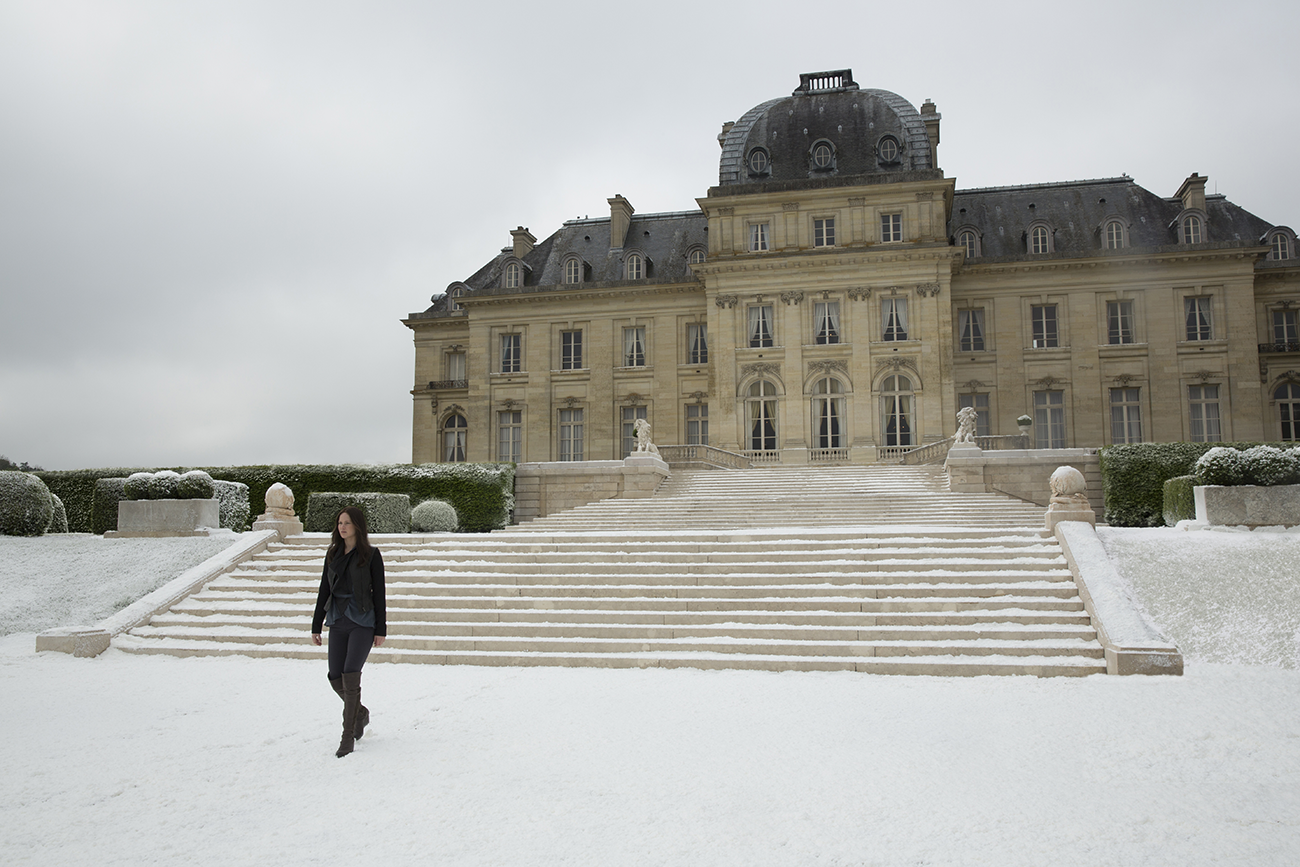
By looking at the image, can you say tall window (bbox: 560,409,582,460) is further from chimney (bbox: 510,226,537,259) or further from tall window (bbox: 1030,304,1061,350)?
tall window (bbox: 1030,304,1061,350)

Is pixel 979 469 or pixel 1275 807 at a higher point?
pixel 979 469

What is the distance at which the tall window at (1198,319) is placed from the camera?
33.8m

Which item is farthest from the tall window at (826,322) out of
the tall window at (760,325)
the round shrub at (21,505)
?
the round shrub at (21,505)

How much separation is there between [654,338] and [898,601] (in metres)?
27.1

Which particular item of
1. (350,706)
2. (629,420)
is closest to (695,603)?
(350,706)

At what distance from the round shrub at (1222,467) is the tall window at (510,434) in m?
28.3

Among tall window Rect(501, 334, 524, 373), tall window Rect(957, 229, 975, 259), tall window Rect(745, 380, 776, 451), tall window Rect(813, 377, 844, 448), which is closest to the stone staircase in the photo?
tall window Rect(813, 377, 844, 448)

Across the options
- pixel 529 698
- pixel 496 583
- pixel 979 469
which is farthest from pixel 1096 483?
pixel 529 698

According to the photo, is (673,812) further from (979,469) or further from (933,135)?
(933,135)

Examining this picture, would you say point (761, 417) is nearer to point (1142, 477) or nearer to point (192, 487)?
point (1142, 477)

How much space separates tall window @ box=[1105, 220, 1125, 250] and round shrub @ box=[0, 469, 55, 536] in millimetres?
35904

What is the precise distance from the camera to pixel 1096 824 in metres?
5.18

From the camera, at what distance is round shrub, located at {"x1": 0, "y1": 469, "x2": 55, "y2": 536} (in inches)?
659

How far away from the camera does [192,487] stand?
16.5m
